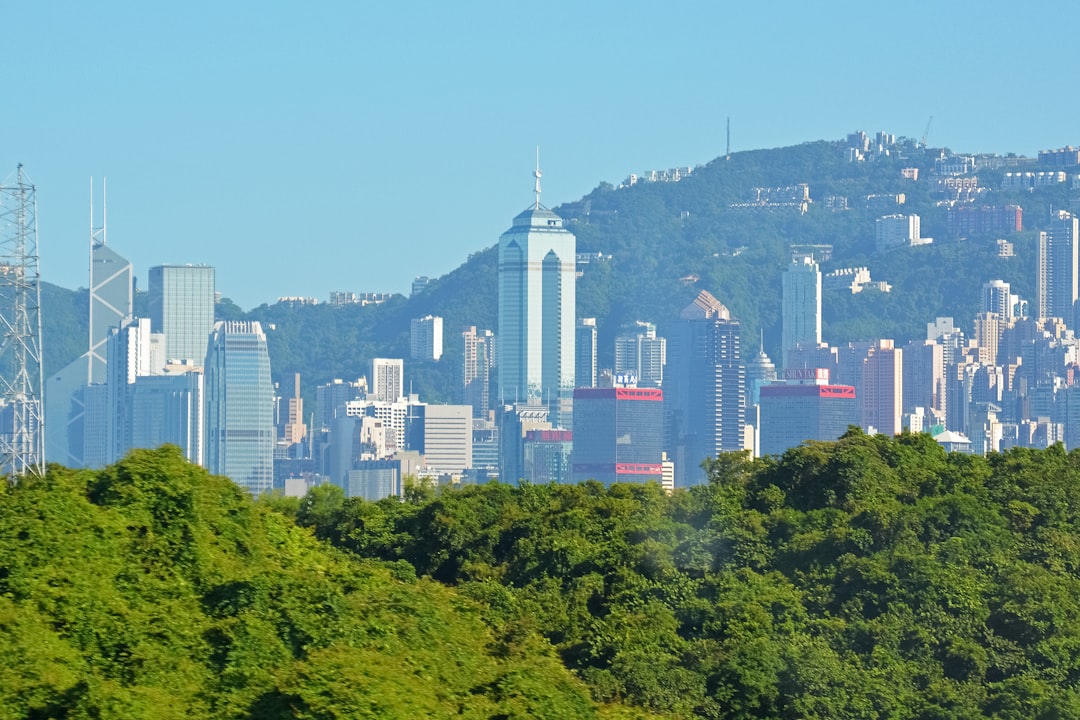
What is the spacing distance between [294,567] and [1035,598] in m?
8.40

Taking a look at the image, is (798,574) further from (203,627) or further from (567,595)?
(203,627)

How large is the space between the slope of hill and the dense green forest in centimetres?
3

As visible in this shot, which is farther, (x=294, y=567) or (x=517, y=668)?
(x=294, y=567)

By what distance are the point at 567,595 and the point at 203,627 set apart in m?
7.31

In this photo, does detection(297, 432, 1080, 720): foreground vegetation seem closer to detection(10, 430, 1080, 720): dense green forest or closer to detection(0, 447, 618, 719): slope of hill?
detection(10, 430, 1080, 720): dense green forest

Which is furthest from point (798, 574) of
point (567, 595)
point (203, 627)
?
point (203, 627)

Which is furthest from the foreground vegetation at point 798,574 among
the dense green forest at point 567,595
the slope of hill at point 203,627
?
the slope of hill at point 203,627

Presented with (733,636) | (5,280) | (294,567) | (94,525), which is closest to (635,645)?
(733,636)

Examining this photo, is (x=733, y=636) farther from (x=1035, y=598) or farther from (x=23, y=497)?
(x=23, y=497)

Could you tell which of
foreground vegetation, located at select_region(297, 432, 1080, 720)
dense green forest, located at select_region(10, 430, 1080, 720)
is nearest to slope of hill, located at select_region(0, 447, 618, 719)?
dense green forest, located at select_region(10, 430, 1080, 720)

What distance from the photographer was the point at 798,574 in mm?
23984

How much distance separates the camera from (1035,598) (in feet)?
72.9

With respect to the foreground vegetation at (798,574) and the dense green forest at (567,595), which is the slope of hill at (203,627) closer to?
the dense green forest at (567,595)

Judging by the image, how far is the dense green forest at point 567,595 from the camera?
53.2ft
